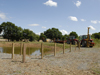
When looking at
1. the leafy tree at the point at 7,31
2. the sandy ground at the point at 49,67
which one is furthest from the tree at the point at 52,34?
the sandy ground at the point at 49,67

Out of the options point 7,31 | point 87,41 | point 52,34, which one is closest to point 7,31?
point 7,31

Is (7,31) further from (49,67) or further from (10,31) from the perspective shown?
(49,67)

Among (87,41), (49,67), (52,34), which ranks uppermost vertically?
(52,34)

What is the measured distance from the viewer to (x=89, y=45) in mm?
19781

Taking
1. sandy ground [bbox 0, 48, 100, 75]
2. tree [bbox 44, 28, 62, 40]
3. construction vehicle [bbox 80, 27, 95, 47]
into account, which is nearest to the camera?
sandy ground [bbox 0, 48, 100, 75]

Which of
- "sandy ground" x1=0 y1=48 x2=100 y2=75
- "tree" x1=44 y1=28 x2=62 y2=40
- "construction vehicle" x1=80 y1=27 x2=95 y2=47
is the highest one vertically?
"tree" x1=44 y1=28 x2=62 y2=40

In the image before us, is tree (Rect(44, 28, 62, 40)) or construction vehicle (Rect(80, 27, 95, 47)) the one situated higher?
tree (Rect(44, 28, 62, 40))

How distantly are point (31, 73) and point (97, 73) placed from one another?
3.34 m

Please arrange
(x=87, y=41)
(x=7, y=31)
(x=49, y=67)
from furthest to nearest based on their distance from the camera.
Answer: (x=7, y=31), (x=87, y=41), (x=49, y=67)

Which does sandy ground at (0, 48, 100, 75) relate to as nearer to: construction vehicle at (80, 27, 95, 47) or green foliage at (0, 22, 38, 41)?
construction vehicle at (80, 27, 95, 47)

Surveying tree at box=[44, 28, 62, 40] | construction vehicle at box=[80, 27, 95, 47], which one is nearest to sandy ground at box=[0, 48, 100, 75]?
construction vehicle at box=[80, 27, 95, 47]

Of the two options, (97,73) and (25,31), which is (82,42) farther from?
(25,31)

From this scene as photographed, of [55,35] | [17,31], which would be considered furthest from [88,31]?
[55,35]

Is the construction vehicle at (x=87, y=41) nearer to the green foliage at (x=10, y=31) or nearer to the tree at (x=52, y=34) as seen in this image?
the green foliage at (x=10, y=31)
